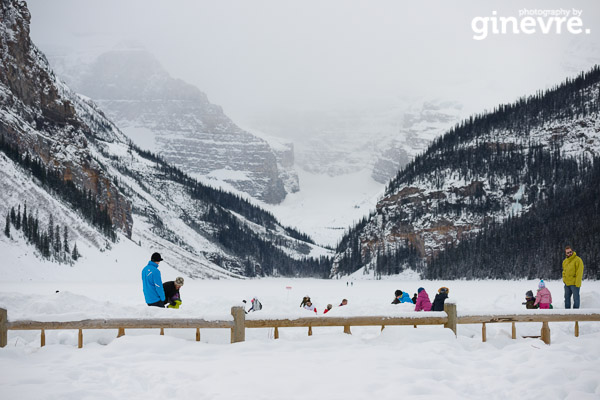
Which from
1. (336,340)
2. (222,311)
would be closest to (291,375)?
(336,340)

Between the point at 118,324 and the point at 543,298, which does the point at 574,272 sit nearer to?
the point at 543,298

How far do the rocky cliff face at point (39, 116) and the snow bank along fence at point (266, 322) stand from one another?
10976 centimetres

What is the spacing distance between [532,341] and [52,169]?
386ft

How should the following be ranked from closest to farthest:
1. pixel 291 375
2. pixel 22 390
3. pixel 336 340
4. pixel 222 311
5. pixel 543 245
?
1. pixel 22 390
2. pixel 291 375
3. pixel 336 340
4. pixel 222 311
5. pixel 543 245

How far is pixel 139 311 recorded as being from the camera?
48.7 ft

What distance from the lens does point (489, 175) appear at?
480ft

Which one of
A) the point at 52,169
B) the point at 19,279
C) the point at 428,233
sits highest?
the point at 52,169

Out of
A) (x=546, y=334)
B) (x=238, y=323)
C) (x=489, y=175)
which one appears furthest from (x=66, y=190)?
(x=546, y=334)

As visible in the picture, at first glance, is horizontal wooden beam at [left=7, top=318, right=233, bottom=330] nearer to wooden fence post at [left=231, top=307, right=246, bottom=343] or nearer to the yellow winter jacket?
wooden fence post at [left=231, top=307, right=246, bottom=343]

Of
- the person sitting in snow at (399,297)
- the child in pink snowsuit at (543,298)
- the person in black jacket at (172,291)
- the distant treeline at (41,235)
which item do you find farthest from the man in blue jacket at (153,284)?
the distant treeline at (41,235)

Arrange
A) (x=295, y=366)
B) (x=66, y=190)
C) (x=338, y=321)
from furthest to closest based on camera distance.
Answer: (x=66, y=190) → (x=338, y=321) → (x=295, y=366)

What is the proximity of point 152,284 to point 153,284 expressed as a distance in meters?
0.03

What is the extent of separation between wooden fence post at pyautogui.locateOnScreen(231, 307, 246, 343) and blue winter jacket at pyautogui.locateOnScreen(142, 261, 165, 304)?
138 inches

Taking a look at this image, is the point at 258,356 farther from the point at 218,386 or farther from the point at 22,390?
the point at 22,390
